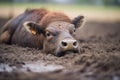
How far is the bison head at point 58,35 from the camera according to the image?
10609 mm

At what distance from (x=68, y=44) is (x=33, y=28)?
182 cm

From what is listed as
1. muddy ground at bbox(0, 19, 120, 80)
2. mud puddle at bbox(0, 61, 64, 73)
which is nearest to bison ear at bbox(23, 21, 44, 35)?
muddy ground at bbox(0, 19, 120, 80)

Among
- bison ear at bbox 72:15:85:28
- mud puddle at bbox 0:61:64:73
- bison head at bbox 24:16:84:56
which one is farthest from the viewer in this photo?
bison ear at bbox 72:15:85:28

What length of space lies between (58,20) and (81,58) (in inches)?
101

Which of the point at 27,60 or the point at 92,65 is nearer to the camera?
the point at 92,65

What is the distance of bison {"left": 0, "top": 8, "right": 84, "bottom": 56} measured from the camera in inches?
426

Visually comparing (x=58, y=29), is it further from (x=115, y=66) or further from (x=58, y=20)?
(x=115, y=66)

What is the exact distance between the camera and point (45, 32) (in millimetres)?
11875

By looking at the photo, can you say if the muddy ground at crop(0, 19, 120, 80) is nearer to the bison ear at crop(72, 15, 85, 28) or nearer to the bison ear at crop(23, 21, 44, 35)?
the bison ear at crop(23, 21, 44, 35)

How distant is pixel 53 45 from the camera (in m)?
11.2

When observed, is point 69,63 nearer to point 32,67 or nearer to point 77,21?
point 32,67

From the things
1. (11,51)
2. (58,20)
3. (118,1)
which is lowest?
(118,1)

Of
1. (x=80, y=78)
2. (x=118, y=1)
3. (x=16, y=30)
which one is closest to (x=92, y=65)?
(x=80, y=78)

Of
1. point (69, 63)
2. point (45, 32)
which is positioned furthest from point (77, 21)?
point (69, 63)
